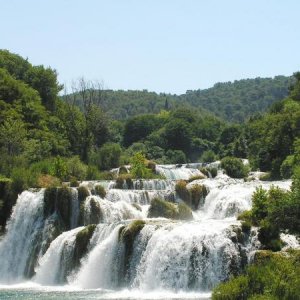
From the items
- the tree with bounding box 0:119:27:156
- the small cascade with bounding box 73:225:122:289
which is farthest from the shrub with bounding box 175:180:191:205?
the tree with bounding box 0:119:27:156

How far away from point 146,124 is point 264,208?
9259 cm

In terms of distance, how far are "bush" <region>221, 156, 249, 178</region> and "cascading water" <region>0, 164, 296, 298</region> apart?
13.8 m

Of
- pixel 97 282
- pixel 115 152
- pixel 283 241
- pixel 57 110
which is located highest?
pixel 57 110

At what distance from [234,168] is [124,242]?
28.3 metres

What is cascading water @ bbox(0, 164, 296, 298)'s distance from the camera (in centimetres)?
2681

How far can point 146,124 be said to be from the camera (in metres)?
120

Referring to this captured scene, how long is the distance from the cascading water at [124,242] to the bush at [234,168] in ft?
45.4

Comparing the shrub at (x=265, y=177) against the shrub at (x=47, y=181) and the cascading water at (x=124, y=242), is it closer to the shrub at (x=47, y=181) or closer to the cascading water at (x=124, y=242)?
the cascading water at (x=124, y=242)

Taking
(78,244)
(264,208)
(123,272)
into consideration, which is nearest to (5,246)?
(78,244)

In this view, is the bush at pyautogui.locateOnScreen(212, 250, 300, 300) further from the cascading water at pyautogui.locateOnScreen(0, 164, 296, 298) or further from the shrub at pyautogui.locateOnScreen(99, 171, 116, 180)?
the shrub at pyautogui.locateOnScreen(99, 171, 116, 180)

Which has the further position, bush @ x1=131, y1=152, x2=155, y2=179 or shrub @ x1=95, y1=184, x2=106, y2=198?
bush @ x1=131, y1=152, x2=155, y2=179

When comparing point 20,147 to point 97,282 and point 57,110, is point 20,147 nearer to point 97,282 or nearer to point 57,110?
point 57,110

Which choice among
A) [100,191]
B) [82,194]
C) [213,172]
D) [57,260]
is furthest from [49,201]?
[213,172]

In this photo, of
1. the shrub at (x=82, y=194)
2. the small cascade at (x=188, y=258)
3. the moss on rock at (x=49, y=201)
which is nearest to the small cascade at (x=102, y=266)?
the small cascade at (x=188, y=258)
